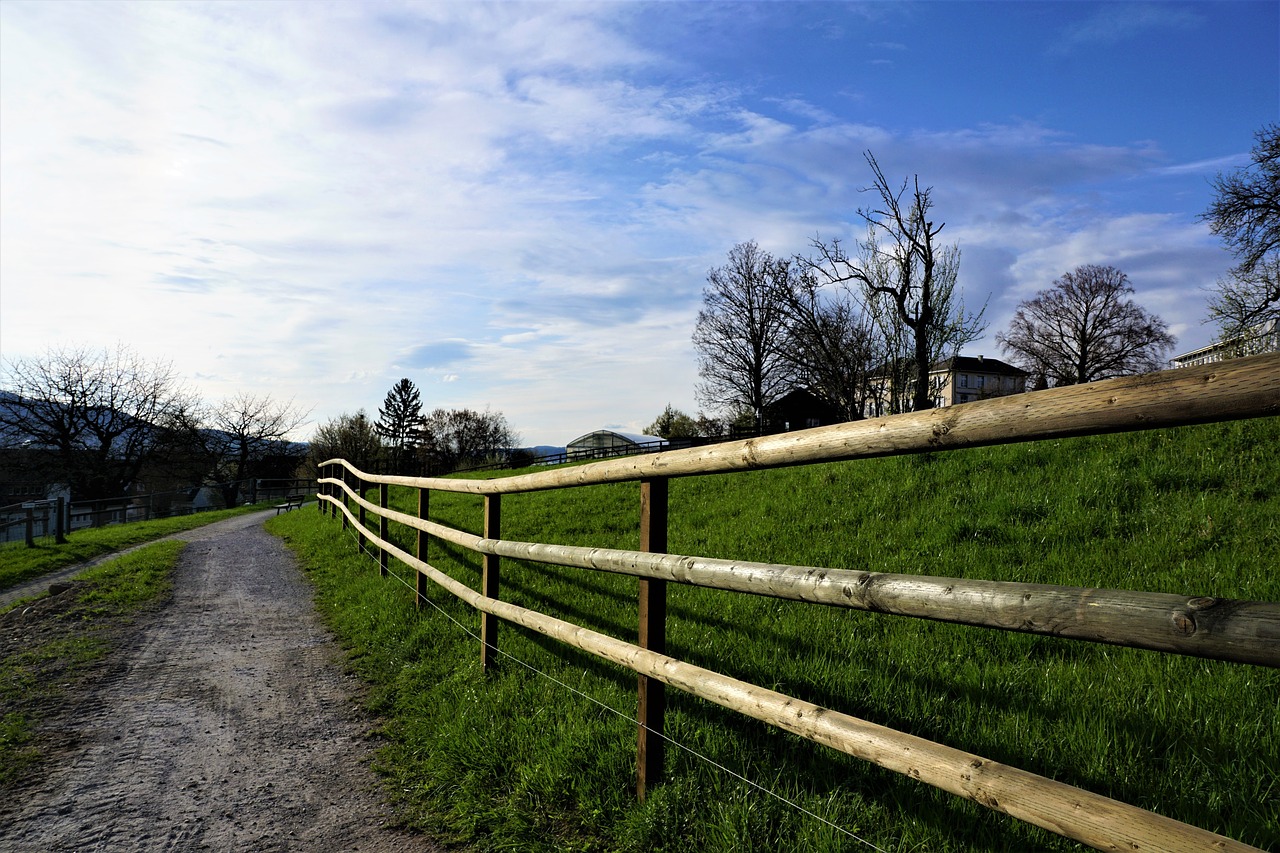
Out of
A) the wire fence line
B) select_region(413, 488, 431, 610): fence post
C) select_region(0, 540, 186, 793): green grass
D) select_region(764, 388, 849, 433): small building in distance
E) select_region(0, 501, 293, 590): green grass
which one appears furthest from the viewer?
select_region(764, 388, 849, 433): small building in distance

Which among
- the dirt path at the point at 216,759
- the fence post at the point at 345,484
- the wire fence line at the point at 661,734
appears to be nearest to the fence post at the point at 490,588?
the wire fence line at the point at 661,734

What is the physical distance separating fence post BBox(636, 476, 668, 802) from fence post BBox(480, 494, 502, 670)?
216 cm

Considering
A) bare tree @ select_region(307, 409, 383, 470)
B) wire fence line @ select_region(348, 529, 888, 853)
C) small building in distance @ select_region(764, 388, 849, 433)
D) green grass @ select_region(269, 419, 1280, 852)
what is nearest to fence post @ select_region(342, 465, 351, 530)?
green grass @ select_region(269, 419, 1280, 852)

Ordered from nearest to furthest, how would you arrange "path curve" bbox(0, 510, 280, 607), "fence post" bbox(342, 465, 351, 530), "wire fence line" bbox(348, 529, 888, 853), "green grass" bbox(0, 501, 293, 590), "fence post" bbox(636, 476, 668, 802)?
"wire fence line" bbox(348, 529, 888, 853), "fence post" bbox(636, 476, 668, 802), "path curve" bbox(0, 510, 280, 607), "green grass" bbox(0, 501, 293, 590), "fence post" bbox(342, 465, 351, 530)

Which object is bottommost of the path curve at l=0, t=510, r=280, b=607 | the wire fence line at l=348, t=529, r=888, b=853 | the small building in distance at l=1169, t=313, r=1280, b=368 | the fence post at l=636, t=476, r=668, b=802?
the path curve at l=0, t=510, r=280, b=607

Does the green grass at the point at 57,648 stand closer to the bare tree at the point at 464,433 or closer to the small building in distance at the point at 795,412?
the small building in distance at the point at 795,412

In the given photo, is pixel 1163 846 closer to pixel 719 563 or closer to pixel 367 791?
pixel 719 563

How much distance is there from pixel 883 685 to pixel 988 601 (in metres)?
2.16

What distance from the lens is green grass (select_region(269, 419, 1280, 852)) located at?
288 centimetres

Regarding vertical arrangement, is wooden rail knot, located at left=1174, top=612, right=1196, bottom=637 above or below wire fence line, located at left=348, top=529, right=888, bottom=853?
above

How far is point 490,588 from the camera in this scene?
17.8ft

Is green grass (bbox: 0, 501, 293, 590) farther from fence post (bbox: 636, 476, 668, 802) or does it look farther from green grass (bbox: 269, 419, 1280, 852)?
fence post (bbox: 636, 476, 668, 802)

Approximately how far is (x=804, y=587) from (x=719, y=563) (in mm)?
521

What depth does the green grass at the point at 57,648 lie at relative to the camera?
4758 millimetres
